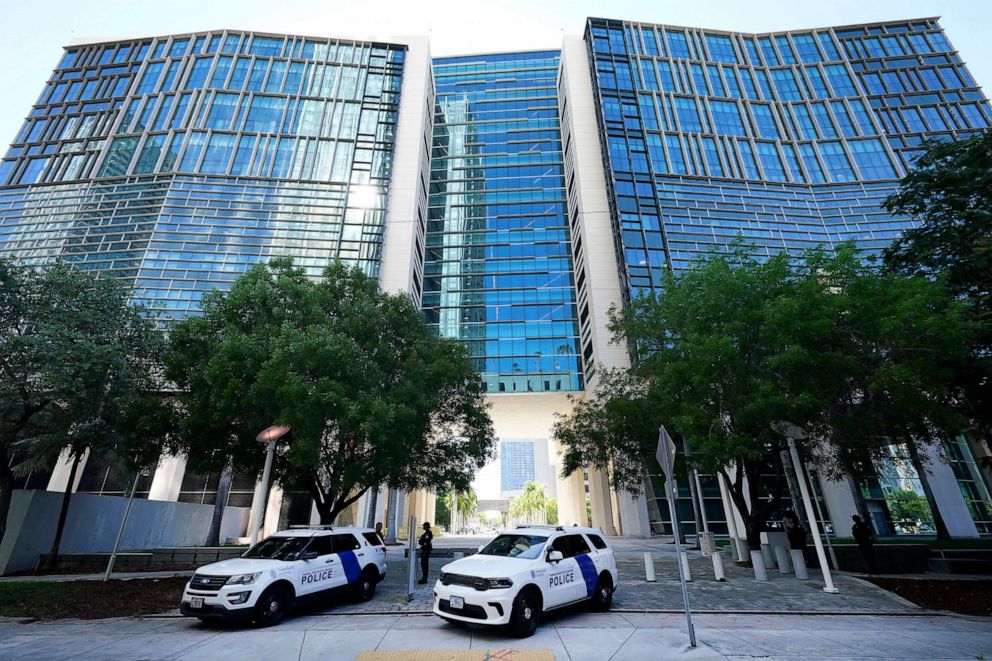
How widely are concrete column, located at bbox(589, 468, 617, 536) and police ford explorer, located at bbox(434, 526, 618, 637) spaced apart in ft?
96.5

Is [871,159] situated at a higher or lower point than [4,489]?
higher

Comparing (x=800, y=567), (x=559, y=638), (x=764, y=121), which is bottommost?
(x=559, y=638)

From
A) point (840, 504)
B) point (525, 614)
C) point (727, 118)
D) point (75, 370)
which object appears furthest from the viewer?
point (727, 118)

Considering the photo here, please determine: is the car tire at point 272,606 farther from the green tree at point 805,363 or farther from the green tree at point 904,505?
the green tree at point 904,505

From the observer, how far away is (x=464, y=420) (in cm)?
1750

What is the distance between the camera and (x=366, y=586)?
1067 cm

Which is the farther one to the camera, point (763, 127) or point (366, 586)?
point (763, 127)

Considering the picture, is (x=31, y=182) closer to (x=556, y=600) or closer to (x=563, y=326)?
(x=563, y=326)

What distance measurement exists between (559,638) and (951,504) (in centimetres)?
3771

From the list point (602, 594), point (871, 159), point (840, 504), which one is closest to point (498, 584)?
point (602, 594)

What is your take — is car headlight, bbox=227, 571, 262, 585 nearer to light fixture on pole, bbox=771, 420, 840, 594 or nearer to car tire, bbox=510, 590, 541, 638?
car tire, bbox=510, 590, 541, 638

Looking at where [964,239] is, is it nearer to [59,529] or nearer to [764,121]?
[59,529]

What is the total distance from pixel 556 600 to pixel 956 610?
343 inches

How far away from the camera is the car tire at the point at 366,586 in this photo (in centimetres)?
1047
